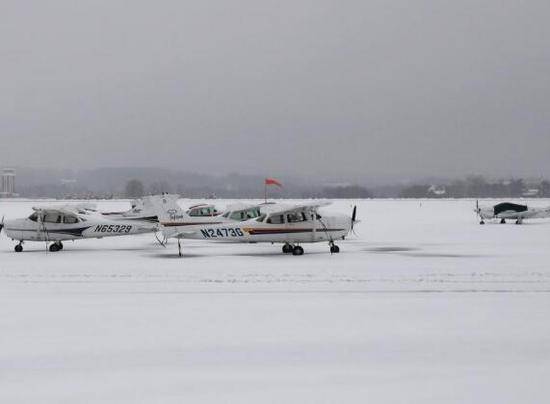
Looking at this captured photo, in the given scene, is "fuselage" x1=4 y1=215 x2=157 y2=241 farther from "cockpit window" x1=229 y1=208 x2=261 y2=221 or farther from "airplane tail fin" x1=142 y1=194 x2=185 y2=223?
"cockpit window" x1=229 y1=208 x2=261 y2=221

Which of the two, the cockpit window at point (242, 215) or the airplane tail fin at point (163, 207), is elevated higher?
the airplane tail fin at point (163, 207)

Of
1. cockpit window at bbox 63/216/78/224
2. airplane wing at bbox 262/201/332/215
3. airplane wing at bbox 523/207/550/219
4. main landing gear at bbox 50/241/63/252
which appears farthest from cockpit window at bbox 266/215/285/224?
airplane wing at bbox 523/207/550/219

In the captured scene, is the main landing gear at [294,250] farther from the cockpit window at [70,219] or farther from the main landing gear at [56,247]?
the main landing gear at [56,247]

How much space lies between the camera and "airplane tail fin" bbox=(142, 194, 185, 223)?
1019 inches

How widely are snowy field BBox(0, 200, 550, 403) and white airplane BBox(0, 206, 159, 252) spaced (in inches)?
223

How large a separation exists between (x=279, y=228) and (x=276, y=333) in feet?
46.2

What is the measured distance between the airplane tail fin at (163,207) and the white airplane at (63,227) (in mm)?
522

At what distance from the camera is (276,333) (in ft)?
32.3

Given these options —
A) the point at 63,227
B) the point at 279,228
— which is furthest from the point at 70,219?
the point at 279,228

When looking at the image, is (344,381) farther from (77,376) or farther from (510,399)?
(77,376)

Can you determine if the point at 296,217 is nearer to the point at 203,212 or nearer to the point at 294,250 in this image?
the point at 294,250

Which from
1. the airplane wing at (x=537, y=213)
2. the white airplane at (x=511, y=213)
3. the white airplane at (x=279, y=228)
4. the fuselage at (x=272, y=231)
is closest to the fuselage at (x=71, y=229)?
the white airplane at (x=279, y=228)

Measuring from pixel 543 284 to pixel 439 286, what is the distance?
2.68 m

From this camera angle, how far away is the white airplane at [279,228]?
2345 cm
